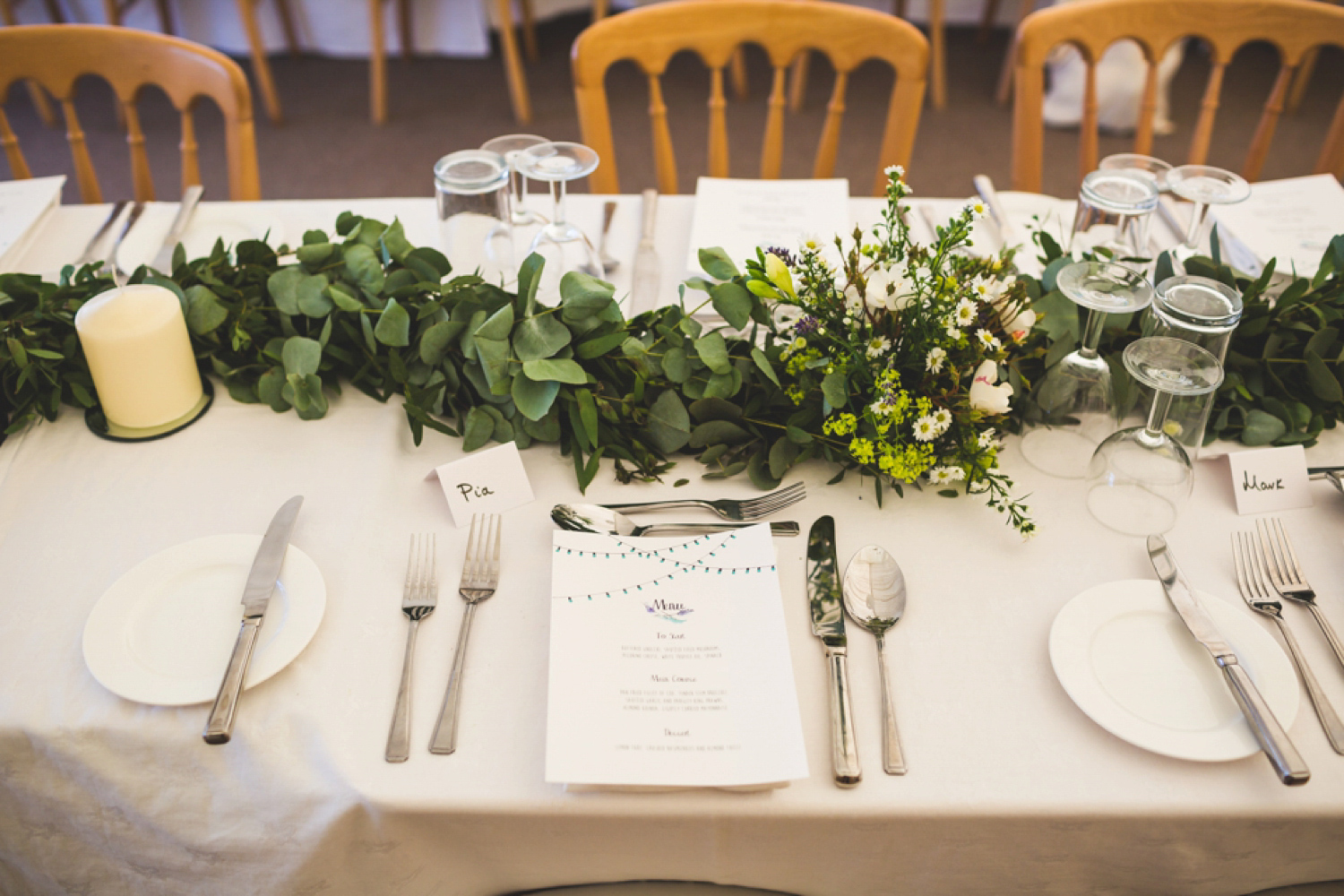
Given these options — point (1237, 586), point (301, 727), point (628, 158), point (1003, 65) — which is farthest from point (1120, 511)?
point (1003, 65)

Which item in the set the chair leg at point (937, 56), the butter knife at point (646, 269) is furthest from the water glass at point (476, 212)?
the chair leg at point (937, 56)

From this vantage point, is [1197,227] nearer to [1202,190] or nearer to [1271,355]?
[1202,190]

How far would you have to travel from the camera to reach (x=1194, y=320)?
37.7 inches

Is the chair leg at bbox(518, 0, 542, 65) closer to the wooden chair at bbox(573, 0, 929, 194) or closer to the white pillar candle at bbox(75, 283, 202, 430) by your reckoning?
the wooden chair at bbox(573, 0, 929, 194)

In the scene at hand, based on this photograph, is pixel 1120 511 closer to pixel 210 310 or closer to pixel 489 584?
pixel 489 584

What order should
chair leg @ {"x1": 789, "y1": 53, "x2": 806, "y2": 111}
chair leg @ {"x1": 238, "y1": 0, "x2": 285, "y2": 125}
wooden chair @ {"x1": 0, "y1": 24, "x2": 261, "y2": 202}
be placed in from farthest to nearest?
chair leg @ {"x1": 789, "y1": 53, "x2": 806, "y2": 111}
chair leg @ {"x1": 238, "y1": 0, "x2": 285, "y2": 125}
wooden chair @ {"x1": 0, "y1": 24, "x2": 261, "y2": 202}

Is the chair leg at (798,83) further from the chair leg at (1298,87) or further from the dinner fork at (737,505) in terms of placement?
the dinner fork at (737,505)

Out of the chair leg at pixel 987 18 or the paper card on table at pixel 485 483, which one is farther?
the chair leg at pixel 987 18

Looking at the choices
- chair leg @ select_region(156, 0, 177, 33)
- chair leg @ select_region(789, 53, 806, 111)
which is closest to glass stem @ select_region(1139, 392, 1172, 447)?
chair leg @ select_region(789, 53, 806, 111)

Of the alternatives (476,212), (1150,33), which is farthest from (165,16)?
(1150,33)

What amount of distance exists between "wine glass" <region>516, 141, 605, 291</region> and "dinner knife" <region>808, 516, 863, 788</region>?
0.51 meters

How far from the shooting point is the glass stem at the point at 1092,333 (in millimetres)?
1075

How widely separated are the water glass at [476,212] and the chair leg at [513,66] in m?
2.44

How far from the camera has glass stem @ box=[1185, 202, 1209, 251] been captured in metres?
1.34
